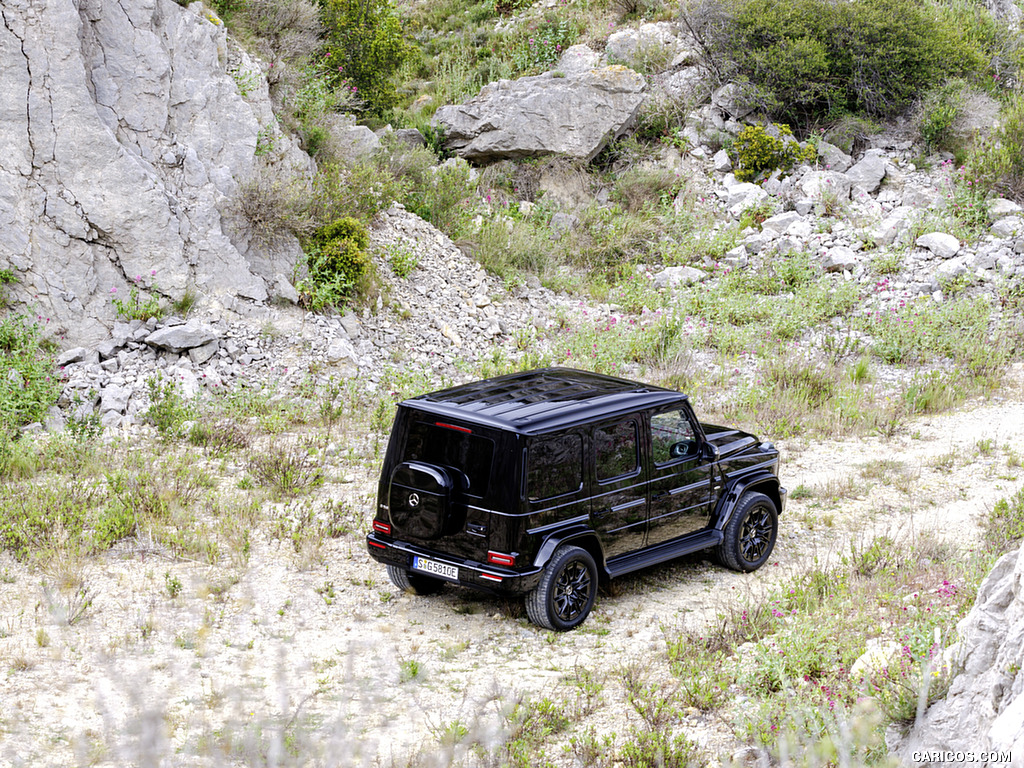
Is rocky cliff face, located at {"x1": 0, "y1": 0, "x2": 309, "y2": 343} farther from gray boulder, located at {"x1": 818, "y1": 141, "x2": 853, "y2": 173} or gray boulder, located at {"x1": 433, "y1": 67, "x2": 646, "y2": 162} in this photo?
gray boulder, located at {"x1": 818, "y1": 141, "x2": 853, "y2": 173}

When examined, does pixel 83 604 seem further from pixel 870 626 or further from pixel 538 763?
pixel 870 626

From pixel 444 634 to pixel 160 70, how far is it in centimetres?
1017

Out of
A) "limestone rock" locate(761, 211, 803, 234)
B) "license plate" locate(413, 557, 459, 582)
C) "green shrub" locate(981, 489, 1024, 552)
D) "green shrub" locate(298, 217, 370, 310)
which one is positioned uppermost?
"limestone rock" locate(761, 211, 803, 234)

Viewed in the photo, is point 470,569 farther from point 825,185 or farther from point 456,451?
point 825,185

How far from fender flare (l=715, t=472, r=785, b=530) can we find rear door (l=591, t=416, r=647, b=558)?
0.89 metres

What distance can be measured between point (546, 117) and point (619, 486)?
46.5 feet

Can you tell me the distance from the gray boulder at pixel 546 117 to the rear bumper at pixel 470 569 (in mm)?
14121

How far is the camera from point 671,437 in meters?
7.39

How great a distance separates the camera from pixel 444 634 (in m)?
6.68

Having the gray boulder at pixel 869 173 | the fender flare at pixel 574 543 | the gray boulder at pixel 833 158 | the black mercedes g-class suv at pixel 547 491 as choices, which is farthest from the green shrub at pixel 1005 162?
the fender flare at pixel 574 543

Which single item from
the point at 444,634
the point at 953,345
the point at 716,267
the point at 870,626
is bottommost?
the point at 444,634

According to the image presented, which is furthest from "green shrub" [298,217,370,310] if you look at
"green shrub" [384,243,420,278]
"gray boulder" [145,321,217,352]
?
"gray boulder" [145,321,217,352]

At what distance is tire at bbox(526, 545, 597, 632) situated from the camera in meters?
6.50

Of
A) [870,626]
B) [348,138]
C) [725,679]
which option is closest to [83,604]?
[725,679]
